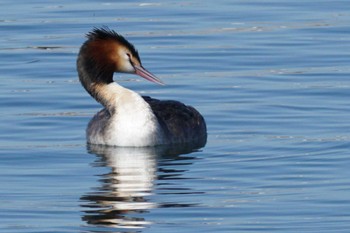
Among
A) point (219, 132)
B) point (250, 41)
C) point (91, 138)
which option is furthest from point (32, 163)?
point (250, 41)

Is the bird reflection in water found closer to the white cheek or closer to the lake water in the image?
the lake water

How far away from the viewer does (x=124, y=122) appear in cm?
1602

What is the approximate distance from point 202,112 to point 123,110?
1330mm

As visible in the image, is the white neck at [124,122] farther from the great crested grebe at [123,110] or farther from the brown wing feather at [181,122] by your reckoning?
the brown wing feather at [181,122]

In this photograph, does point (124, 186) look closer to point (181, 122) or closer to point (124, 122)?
point (124, 122)

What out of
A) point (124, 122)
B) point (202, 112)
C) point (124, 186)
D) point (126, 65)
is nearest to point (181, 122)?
point (124, 122)

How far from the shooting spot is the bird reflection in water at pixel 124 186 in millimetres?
12641

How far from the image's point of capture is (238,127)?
16.3 metres

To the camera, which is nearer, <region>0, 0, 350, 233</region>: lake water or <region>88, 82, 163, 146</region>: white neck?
<region>0, 0, 350, 233</region>: lake water

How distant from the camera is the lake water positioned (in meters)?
12.8

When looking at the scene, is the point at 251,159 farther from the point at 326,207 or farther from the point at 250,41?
the point at 250,41

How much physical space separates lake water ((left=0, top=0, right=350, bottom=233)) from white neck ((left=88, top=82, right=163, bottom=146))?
0.19 m

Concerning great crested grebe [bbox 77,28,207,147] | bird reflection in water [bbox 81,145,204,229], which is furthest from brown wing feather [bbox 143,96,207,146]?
bird reflection in water [bbox 81,145,204,229]

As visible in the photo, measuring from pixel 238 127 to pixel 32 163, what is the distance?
2.49 m
